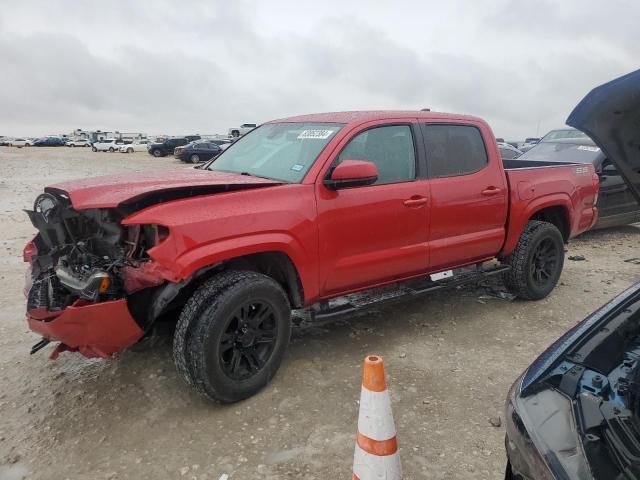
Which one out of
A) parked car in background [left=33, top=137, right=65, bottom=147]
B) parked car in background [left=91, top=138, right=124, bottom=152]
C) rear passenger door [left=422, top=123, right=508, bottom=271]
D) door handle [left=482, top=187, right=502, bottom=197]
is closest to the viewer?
rear passenger door [left=422, top=123, right=508, bottom=271]

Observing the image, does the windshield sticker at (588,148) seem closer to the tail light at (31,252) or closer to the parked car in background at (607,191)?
the parked car in background at (607,191)

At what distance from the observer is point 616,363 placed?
1.80 metres

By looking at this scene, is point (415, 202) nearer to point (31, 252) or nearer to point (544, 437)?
point (544, 437)

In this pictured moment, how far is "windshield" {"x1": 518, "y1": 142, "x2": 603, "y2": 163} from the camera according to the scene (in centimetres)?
793

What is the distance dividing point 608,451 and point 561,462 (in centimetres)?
14

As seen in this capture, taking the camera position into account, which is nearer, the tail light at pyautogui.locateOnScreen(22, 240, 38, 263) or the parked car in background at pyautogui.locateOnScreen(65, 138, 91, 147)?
the tail light at pyautogui.locateOnScreen(22, 240, 38, 263)

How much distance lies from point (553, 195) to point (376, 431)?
3883 mm

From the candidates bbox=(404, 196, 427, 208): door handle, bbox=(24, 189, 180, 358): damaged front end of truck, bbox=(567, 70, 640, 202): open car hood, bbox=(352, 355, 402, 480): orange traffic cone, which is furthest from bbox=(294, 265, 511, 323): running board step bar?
bbox=(567, 70, 640, 202): open car hood

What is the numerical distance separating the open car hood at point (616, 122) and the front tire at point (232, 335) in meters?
2.02

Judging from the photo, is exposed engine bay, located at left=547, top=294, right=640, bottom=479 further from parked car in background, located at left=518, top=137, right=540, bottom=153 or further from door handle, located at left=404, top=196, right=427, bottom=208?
parked car in background, located at left=518, top=137, right=540, bottom=153

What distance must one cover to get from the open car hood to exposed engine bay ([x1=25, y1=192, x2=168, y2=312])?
7.29 feet

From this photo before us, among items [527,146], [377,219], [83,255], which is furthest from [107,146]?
[377,219]

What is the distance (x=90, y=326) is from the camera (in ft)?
9.34

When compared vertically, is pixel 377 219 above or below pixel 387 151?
below
